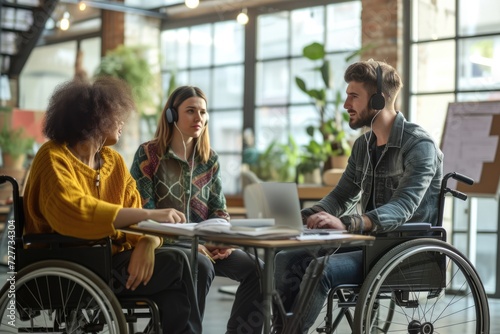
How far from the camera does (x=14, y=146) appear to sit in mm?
7016

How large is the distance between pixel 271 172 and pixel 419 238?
5.02 m

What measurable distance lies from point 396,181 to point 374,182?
0.10 meters

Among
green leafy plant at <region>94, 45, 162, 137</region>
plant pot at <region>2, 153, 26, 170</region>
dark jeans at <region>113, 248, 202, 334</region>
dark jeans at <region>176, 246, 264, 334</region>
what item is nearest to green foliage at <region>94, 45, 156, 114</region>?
green leafy plant at <region>94, 45, 162, 137</region>

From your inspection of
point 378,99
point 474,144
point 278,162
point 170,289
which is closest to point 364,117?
point 378,99

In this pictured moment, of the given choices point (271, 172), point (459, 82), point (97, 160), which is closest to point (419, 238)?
point (97, 160)

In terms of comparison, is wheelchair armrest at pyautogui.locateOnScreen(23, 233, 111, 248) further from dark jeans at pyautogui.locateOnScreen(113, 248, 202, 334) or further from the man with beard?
the man with beard

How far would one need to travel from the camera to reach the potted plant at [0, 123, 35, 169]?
6.96m

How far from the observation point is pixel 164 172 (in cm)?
312

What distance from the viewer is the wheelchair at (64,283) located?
7.43 ft

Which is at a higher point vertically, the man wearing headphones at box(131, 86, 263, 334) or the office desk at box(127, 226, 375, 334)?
the man wearing headphones at box(131, 86, 263, 334)

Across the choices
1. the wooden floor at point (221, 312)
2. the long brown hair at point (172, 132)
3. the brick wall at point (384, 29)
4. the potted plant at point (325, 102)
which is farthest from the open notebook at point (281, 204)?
the brick wall at point (384, 29)

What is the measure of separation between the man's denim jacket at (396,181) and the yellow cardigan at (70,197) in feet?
2.43

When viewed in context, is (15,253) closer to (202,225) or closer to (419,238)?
(202,225)

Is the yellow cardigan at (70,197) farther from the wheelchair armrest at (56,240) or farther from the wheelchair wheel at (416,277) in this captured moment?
the wheelchair wheel at (416,277)
